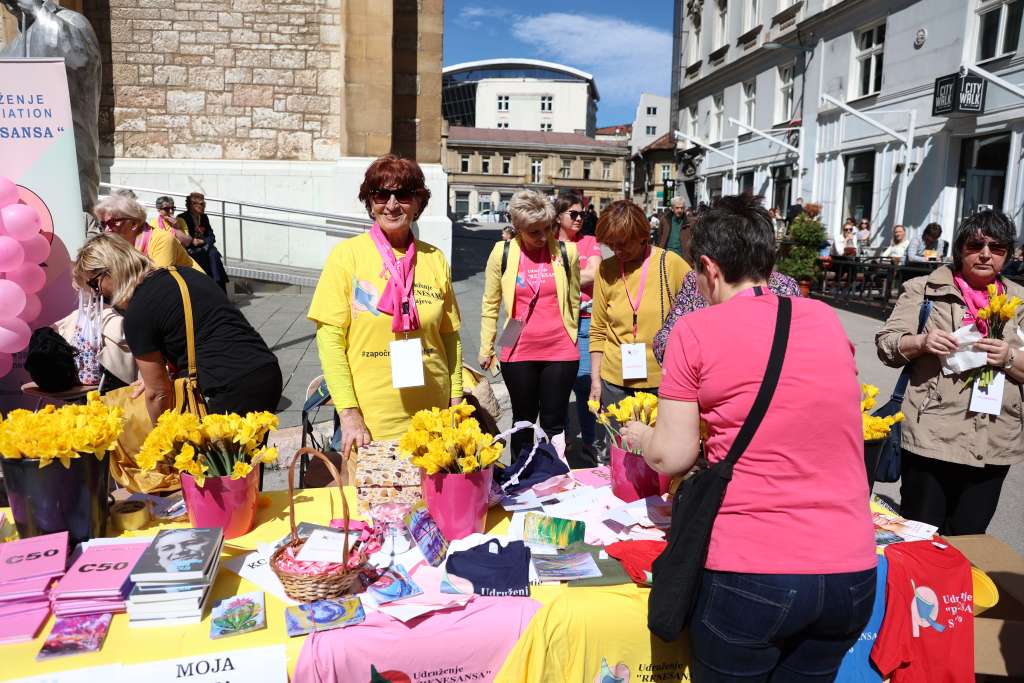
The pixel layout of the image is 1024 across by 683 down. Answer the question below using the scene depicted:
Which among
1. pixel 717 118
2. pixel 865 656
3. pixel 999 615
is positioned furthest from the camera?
pixel 717 118

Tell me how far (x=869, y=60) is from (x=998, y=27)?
4488 mm

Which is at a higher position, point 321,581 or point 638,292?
point 638,292

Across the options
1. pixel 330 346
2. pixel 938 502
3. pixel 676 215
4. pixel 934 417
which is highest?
pixel 676 215

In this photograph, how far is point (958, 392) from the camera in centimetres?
272

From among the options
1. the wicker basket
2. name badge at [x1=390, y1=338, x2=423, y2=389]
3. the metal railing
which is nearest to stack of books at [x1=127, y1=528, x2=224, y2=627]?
the wicker basket

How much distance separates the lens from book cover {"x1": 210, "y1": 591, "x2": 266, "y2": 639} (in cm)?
171

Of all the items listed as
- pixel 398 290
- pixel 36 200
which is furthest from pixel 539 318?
pixel 36 200

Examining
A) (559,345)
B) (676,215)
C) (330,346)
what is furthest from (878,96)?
(330,346)

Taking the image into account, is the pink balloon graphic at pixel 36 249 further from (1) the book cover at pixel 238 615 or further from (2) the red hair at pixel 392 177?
(1) the book cover at pixel 238 615

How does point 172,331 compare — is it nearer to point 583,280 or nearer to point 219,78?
point 583,280

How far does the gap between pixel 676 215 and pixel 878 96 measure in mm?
8322

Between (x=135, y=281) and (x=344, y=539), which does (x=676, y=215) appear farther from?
(x=344, y=539)

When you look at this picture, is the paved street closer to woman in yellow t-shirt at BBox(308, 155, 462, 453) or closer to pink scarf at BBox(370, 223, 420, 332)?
woman in yellow t-shirt at BBox(308, 155, 462, 453)

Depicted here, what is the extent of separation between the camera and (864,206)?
1703cm
